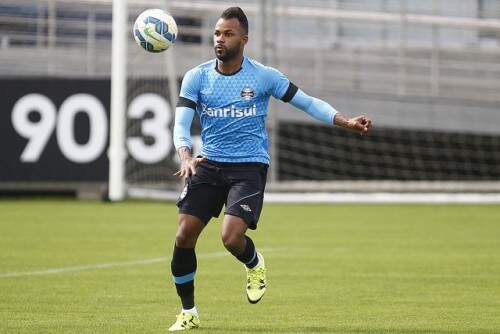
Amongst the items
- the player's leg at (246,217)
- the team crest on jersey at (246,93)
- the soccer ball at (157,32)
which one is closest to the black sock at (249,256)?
the player's leg at (246,217)

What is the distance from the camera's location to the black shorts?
27.5 feet

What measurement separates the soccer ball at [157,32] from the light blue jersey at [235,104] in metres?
0.66

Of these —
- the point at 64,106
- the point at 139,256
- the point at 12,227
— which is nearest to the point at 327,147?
the point at 64,106

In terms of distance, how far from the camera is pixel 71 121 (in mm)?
22953

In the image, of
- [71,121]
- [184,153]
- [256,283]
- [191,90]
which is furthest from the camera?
[71,121]

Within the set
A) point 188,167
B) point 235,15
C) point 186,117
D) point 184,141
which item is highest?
point 235,15

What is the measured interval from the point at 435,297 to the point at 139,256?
178 inches

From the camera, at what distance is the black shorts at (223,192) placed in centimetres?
839

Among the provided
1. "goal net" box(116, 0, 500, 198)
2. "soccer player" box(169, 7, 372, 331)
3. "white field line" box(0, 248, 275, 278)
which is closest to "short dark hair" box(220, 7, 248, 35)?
"soccer player" box(169, 7, 372, 331)

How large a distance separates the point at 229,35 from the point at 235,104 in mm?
496

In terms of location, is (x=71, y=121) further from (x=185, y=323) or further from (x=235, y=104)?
(x=185, y=323)

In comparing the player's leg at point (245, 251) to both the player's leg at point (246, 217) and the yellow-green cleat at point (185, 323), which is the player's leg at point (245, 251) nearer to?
the player's leg at point (246, 217)

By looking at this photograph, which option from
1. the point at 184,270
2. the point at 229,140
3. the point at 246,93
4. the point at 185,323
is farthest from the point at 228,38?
the point at 185,323

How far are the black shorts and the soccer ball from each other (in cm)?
113
